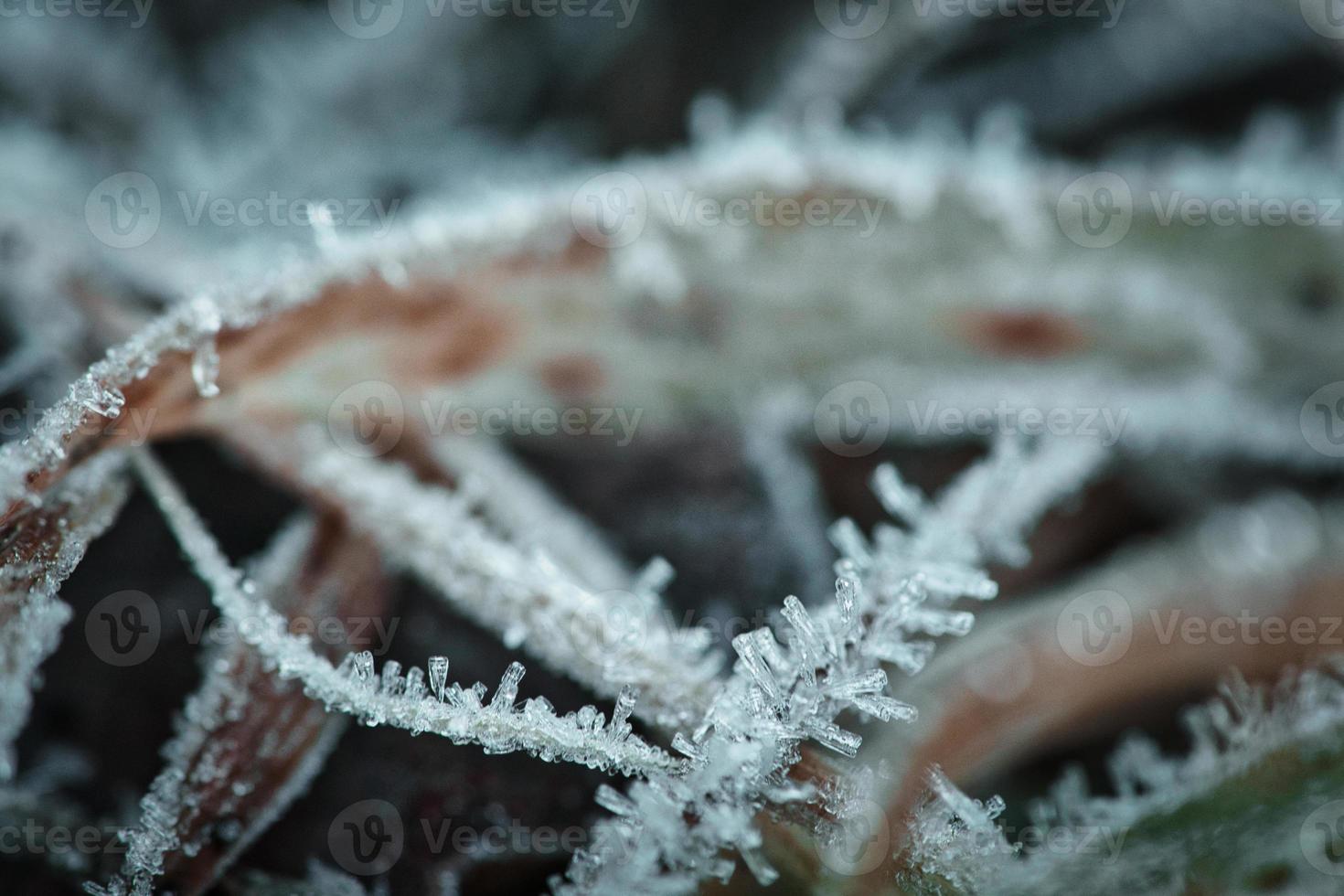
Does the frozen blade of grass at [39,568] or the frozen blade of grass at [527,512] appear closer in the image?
the frozen blade of grass at [39,568]

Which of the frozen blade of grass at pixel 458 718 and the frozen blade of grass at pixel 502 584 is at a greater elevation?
the frozen blade of grass at pixel 502 584

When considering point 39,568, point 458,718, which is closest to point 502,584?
point 458,718

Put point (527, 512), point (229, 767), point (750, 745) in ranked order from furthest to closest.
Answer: point (527, 512) → point (229, 767) → point (750, 745)

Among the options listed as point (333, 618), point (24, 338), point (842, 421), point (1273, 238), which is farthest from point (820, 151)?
point (24, 338)

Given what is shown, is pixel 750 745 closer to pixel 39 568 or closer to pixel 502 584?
pixel 502 584

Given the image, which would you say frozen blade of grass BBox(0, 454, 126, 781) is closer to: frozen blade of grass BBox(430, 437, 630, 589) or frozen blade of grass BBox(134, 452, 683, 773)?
frozen blade of grass BBox(134, 452, 683, 773)

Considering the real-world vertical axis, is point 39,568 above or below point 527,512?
below

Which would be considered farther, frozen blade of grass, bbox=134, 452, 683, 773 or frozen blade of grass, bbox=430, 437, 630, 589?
frozen blade of grass, bbox=430, 437, 630, 589

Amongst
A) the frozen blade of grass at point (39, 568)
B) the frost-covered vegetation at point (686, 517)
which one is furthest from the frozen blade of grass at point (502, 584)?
the frozen blade of grass at point (39, 568)

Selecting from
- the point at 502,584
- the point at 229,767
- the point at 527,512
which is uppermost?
the point at 527,512

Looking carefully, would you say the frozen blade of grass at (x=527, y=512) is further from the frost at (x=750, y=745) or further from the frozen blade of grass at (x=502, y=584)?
the frost at (x=750, y=745)

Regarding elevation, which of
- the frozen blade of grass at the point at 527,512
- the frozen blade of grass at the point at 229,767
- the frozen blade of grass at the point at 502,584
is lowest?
the frozen blade of grass at the point at 229,767

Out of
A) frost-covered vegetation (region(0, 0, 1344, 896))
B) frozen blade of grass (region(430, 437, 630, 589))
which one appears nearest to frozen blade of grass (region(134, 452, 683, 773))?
frost-covered vegetation (region(0, 0, 1344, 896))
